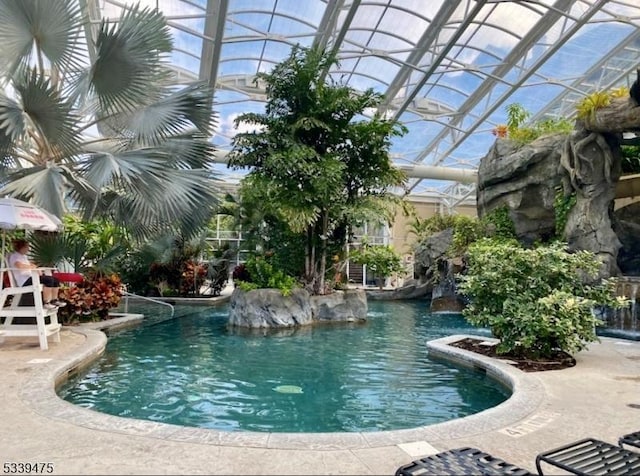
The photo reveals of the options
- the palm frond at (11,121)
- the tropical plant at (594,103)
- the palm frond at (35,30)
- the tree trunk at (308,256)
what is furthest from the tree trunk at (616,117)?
the palm frond at (11,121)

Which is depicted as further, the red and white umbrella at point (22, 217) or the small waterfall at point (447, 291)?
the small waterfall at point (447, 291)

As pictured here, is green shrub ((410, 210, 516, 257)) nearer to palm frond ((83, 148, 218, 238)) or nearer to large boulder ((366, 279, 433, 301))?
large boulder ((366, 279, 433, 301))

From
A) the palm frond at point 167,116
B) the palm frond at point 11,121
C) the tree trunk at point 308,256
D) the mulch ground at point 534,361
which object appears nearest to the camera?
the mulch ground at point 534,361

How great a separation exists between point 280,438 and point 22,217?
4.23 metres

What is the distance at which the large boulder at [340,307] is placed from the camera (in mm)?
10391

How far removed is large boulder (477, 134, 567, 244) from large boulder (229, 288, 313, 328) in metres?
6.46

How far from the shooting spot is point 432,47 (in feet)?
51.3

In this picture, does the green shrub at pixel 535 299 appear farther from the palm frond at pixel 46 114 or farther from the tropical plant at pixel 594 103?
the palm frond at pixel 46 114

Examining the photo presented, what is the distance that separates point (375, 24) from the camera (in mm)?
15242

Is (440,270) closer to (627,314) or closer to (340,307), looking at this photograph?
(340,307)

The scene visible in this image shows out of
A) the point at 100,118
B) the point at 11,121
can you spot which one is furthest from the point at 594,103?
the point at 11,121

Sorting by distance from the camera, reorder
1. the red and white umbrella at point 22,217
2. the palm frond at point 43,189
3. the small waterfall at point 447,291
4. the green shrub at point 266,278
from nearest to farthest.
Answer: the red and white umbrella at point 22,217 → the palm frond at point 43,189 → the green shrub at point 266,278 → the small waterfall at point 447,291

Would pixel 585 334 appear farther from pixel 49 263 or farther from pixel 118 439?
pixel 49 263

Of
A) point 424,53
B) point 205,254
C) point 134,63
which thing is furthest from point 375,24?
point 134,63
